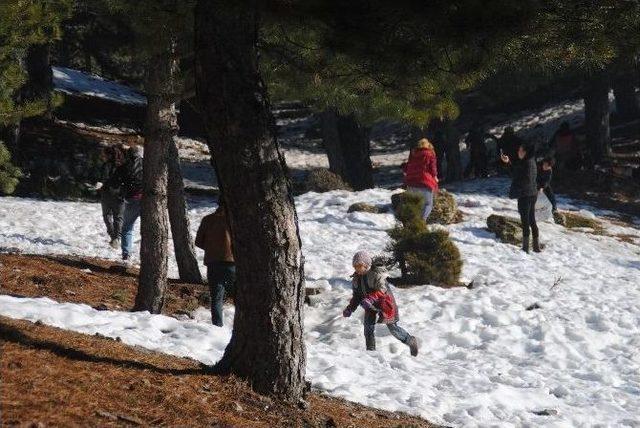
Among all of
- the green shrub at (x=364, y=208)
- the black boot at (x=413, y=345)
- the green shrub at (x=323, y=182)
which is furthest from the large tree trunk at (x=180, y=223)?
the green shrub at (x=323, y=182)

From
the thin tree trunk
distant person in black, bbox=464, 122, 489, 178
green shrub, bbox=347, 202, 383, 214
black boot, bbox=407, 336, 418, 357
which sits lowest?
black boot, bbox=407, 336, 418, 357

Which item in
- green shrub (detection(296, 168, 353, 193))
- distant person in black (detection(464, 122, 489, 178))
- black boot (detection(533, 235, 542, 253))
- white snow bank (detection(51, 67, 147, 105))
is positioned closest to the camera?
black boot (detection(533, 235, 542, 253))

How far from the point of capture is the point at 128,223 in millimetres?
12836

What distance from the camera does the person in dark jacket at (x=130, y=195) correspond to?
1277 cm

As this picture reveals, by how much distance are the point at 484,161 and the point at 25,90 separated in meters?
13.4

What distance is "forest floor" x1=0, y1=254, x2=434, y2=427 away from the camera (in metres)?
4.59

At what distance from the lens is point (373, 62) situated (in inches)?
232

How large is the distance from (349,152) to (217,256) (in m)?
13.4

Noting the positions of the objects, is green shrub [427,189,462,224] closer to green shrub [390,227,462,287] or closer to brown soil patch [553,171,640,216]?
green shrub [390,227,462,287]

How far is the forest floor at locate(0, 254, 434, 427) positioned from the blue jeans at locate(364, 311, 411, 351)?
2.33 meters

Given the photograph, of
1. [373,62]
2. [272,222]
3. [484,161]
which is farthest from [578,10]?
[484,161]

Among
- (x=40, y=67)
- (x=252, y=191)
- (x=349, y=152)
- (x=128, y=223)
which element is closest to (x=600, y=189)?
(x=349, y=152)

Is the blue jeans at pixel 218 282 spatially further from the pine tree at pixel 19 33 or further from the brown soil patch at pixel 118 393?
the pine tree at pixel 19 33

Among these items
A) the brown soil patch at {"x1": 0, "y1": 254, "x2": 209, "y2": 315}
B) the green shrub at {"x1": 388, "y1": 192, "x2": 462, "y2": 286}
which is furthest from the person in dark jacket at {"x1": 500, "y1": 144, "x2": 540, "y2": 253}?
the brown soil patch at {"x1": 0, "y1": 254, "x2": 209, "y2": 315}
